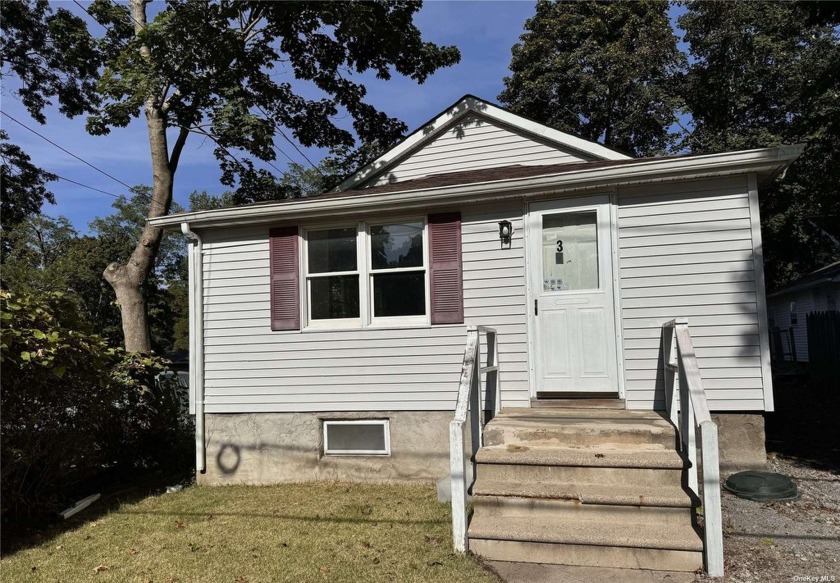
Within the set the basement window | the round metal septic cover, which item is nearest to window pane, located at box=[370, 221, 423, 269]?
the basement window

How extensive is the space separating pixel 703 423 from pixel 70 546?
5010 millimetres

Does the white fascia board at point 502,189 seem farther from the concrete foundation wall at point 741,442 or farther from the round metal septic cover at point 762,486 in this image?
the round metal septic cover at point 762,486

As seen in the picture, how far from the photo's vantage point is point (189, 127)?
37.8 feet

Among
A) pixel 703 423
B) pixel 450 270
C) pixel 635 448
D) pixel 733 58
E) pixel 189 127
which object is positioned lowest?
pixel 635 448

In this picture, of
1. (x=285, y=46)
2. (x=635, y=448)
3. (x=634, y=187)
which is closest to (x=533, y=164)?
(x=634, y=187)

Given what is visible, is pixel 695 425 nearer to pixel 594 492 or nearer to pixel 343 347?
pixel 594 492

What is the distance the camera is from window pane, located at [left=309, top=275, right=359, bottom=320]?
6.45 metres

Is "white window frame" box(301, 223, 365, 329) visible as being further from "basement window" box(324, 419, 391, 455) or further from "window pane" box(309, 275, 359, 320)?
"basement window" box(324, 419, 391, 455)

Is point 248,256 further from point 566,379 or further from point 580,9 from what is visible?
point 580,9

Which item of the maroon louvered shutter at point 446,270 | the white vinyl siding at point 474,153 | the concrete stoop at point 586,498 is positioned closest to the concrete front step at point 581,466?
the concrete stoop at point 586,498

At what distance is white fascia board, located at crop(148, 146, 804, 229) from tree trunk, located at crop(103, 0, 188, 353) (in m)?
3.65

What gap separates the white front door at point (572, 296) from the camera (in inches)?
220

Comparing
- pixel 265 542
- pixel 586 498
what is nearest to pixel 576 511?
pixel 586 498

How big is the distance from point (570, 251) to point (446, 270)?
1.33 metres
